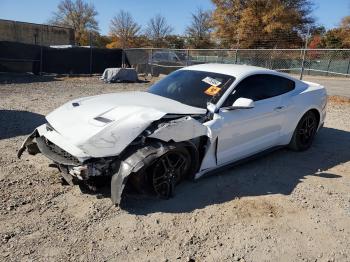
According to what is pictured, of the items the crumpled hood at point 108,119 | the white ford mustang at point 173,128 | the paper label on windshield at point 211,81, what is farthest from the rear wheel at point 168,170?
the paper label on windshield at point 211,81

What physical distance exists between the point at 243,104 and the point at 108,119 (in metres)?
1.70

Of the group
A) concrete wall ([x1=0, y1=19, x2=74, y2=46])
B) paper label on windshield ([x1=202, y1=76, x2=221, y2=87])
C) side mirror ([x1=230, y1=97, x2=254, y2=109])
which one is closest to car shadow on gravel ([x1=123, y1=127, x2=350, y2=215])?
side mirror ([x1=230, y1=97, x2=254, y2=109])

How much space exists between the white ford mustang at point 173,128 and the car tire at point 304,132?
8 cm

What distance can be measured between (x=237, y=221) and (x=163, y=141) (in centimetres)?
118

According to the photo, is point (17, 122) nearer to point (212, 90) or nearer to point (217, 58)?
point (212, 90)

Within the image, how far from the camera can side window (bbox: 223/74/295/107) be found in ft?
16.3

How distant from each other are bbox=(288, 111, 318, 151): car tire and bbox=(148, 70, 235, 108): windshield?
1.77 meters

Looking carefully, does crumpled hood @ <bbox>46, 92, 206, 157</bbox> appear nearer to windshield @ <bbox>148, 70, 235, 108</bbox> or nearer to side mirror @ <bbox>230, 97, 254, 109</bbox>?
windshield @ <bbox>148, 70, 235, 108</bbox>

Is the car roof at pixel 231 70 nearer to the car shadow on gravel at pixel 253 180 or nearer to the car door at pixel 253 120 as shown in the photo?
the car door at pixel 253 120

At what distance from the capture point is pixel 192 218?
3879mm

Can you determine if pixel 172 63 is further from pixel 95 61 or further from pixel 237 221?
pixel 237 221

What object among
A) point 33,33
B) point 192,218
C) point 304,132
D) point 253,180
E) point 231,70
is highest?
point 33,33

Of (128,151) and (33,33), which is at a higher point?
(33,33)

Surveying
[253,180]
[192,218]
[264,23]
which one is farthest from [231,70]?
Result: [264,23]
